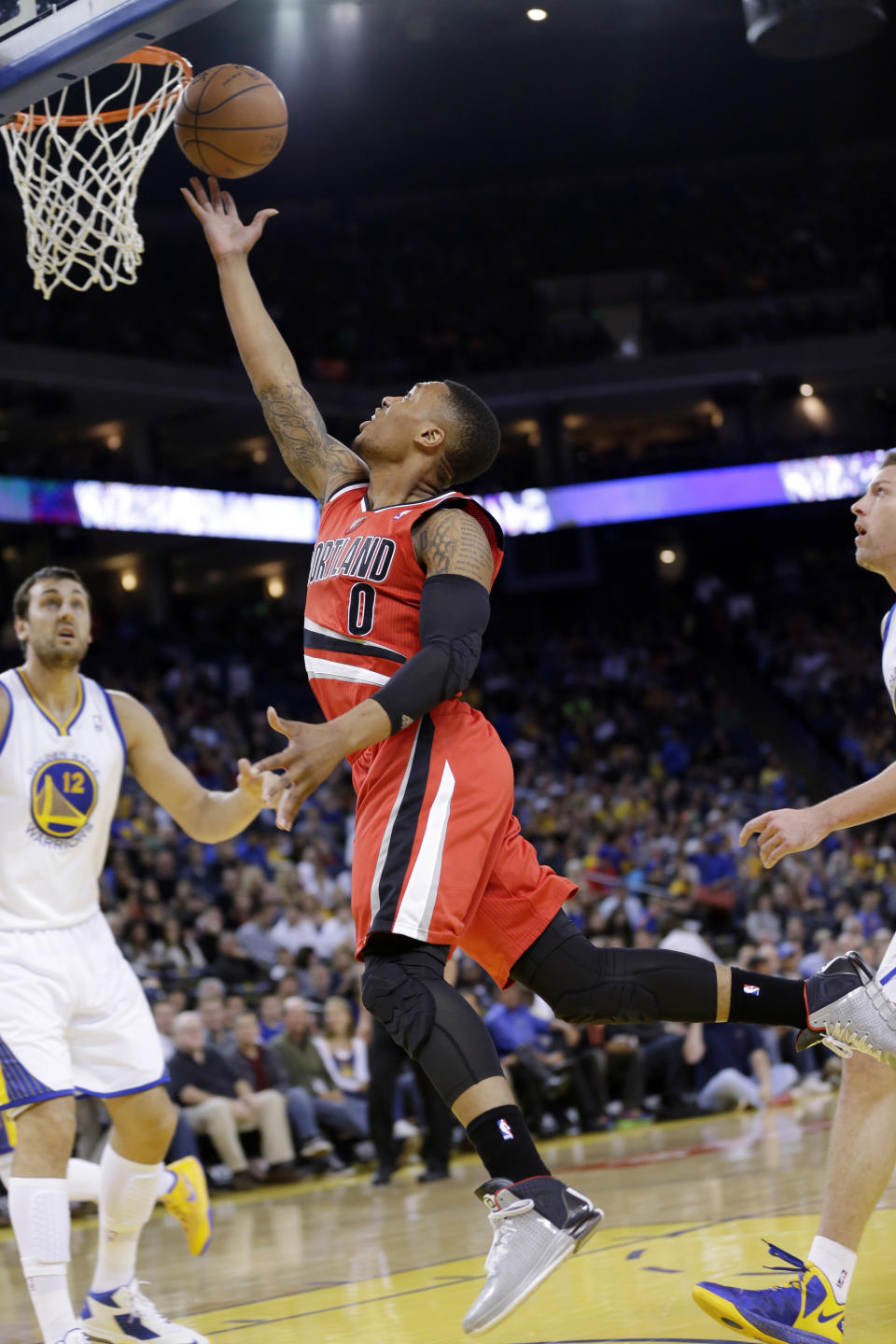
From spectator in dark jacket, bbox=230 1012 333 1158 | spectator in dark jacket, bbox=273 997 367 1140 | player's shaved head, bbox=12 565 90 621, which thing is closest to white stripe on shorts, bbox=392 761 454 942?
player's shaved head, bbox=12 565 90 621

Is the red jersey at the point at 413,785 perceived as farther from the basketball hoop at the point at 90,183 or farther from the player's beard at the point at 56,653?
the basketball hoop at the point at 90,183

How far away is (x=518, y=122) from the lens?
85.9 feet

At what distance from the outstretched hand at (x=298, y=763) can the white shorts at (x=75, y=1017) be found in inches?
60.3

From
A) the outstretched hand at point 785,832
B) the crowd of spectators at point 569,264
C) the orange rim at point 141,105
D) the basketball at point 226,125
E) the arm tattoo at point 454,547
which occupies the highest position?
the orange rim at point 141,105

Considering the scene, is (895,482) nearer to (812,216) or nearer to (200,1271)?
(200,1271)

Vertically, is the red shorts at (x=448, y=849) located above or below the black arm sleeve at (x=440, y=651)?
below

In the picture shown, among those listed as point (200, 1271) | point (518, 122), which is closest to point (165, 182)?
point (518, 122)

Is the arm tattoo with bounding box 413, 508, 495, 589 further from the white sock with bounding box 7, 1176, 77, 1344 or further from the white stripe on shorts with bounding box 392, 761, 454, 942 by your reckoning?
the white sock with bounding box 7, 1176, 77, 1344

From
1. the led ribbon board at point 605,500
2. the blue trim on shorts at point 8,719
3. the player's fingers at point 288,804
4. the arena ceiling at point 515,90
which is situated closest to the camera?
the player's fingers at point 288,804

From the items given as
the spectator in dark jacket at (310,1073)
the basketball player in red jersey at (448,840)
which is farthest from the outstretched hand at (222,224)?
the spectator in dark jacket at (310,1073)

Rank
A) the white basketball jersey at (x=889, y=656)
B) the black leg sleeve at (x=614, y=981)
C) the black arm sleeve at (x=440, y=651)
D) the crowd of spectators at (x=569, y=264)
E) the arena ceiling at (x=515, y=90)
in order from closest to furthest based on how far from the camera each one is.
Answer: the black arm sleeve at (x=440, y=651), the black leg sleeve at (x=614, y=981), the white basketball jersey at (x=889, y=656), the arena ceiling at (x=515, y=90), the crowd of spectators at (x=569, y=264)

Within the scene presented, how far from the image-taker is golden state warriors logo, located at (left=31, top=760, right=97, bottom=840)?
4250 mm

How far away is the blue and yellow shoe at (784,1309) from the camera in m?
3.10

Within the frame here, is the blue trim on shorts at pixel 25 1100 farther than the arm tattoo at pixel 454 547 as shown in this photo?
Yes
